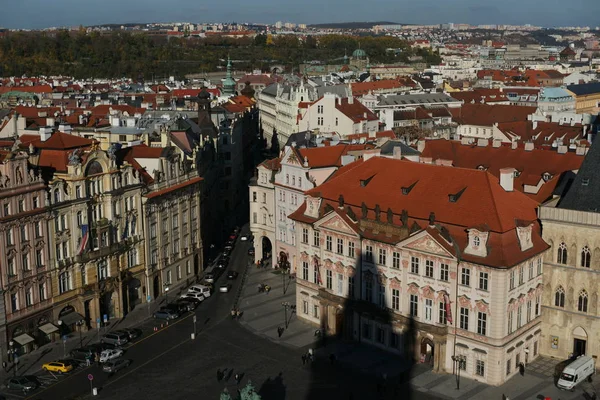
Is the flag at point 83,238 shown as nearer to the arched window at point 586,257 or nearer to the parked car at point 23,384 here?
the parked car at point 23,384

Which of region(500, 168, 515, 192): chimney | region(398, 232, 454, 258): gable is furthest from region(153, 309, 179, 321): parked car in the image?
region(500, 168, 515, 192): chimney

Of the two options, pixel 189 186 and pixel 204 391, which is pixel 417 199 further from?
pixel 189 186

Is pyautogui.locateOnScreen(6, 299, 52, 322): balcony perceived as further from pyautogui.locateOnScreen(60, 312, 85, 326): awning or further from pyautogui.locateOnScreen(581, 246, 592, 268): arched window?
pyautogui.locateOnScreen(581, 246, 592, 268): arched window

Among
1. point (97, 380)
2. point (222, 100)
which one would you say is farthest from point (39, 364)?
point (222, 100)

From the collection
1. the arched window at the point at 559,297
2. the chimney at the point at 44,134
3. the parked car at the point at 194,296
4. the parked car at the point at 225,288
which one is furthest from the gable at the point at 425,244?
the chimney at the point at 44,134

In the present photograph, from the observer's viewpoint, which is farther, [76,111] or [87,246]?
[76,111]

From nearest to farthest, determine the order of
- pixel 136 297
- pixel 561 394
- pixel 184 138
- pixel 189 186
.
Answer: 1. pixel 561 394
2. pixel 136 297
3. pixel 189 186
4. pixel 184 138

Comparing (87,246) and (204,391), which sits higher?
(87,246)
